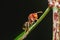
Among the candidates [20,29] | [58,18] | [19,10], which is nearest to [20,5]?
[19,10]

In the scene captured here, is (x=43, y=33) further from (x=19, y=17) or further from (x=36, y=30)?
(x=19, y=17)

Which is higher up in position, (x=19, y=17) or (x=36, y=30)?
(x=19, y=17)

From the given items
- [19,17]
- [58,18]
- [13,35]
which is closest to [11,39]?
[13,35]

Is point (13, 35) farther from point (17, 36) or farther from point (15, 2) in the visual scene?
point (15, 2)

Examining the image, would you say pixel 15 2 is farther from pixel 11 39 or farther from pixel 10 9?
pixel 11 39

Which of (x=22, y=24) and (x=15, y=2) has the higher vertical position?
(x=15, y=2)

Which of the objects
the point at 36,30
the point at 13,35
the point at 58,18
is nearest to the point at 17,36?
the point at 13,35
